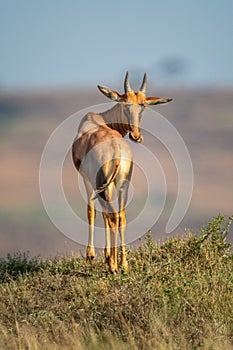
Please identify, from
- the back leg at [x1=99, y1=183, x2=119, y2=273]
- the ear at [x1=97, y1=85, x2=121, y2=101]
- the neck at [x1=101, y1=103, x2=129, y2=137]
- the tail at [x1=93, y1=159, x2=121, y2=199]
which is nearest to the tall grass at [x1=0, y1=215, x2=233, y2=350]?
the back leg at [x1=99, y1=183, x2=119, y2=273]

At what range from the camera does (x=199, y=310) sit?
13.0 metres

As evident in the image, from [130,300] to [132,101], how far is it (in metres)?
4.21

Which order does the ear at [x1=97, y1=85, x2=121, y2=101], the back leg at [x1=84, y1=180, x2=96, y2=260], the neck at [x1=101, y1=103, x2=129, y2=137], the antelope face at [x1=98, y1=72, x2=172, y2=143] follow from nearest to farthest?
the antelope face at [x1=98, y1=72, x2=172, y2=143] → the ear at [x1=97, y1=85, x2=121, y2=101] → the neck at [x1=101, y1=103, x2=129, y2=137] → the back leg at [x1=84, y1=180, x2=96, y2=260]

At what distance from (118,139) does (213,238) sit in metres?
3.68

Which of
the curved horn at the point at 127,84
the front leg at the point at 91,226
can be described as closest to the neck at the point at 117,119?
the curved horn at the point at 127,84

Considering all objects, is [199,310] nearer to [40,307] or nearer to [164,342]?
[164,342]

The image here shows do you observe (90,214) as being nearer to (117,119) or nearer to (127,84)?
(117,119)

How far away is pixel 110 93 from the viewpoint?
15383mm

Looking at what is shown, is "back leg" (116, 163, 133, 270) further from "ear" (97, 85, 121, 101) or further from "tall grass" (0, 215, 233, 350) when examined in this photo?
"ear" (97, 85, 121, 101)

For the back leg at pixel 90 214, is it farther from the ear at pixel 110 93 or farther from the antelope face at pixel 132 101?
the ear at pixel 110 93

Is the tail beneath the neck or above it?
beneath

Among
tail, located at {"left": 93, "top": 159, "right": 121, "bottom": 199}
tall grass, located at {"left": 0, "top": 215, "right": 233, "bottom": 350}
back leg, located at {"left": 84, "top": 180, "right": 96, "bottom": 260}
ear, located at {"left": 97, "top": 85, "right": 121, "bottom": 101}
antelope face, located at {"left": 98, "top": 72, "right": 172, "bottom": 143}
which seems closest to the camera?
tall grass, located at {"left": 0, "top": 215, "right": 233, "bottom": 350}

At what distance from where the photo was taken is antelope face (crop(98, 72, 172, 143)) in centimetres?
1512

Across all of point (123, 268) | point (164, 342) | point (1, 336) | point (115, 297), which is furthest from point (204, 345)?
point (123, 268)
